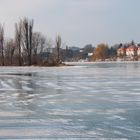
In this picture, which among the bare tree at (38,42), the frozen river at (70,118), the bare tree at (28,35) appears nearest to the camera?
the frozen river at (70,118)

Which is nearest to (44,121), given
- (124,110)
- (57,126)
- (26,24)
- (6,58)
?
(57,126)

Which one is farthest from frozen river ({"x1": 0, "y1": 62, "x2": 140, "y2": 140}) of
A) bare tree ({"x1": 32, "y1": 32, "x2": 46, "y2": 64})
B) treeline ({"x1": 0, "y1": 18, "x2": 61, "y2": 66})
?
bare tree ({"x1": 32, "y1": 32, "x2": 46, "y2": 64})

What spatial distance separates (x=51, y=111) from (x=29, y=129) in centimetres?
306

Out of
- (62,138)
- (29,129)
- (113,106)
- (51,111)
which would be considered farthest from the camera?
(113,106)

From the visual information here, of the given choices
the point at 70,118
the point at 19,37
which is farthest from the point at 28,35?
the point at 70,118

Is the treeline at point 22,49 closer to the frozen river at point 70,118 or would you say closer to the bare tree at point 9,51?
the bare tree at point 9,51

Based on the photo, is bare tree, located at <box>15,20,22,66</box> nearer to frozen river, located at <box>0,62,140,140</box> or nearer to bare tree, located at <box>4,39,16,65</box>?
bare tree, located at <box>4,39,16,65</box>

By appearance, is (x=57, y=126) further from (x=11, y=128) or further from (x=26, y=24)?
(x=26, y=24)

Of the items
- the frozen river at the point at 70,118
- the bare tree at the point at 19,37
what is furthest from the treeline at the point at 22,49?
the frozen river at the point at 70,118

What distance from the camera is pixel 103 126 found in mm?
8711

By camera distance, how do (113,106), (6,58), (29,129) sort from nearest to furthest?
(29,129)
(113,106)
(6,58)

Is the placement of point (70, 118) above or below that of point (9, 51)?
below

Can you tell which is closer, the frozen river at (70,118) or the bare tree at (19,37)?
the frozen river at (70,118)

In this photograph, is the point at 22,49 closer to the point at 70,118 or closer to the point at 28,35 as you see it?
the point at 28,35
